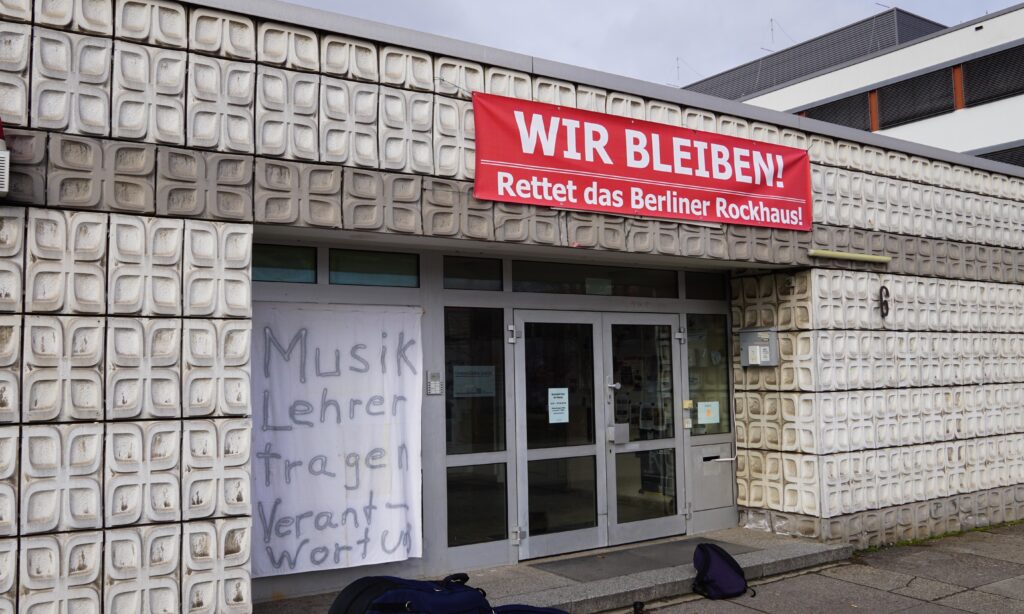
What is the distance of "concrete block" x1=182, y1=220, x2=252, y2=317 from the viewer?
15.4 feet

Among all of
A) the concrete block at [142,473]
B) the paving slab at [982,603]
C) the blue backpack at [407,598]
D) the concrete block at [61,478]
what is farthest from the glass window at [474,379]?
the paving slab at [982,603]

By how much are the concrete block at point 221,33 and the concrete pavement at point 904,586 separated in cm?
451

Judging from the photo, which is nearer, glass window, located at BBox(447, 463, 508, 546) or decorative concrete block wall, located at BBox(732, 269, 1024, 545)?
glass window, located at BBox(447, 463, 508, 546)

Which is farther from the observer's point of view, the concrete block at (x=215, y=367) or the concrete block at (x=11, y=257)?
the concrete block at (x=215, y=367)

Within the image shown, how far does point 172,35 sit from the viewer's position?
185 inches

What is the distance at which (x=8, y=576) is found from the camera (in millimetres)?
4141

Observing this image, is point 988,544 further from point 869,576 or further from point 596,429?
point 596,429

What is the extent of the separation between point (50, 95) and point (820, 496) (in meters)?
6.52

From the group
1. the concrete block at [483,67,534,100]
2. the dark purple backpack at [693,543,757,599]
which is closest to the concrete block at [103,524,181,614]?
the concrete block at [483,67,534,100]

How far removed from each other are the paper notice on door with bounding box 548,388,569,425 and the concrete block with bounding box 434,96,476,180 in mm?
2063

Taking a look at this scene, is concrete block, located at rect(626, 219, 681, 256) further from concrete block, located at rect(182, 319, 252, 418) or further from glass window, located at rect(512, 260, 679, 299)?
concrete block, located at rect(182, 319, 252, 418)

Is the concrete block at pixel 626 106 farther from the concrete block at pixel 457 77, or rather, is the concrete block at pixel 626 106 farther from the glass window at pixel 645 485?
the glass window at pixel 645 485

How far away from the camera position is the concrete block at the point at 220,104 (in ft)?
15.7

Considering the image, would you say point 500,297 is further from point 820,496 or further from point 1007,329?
point 1007,329
